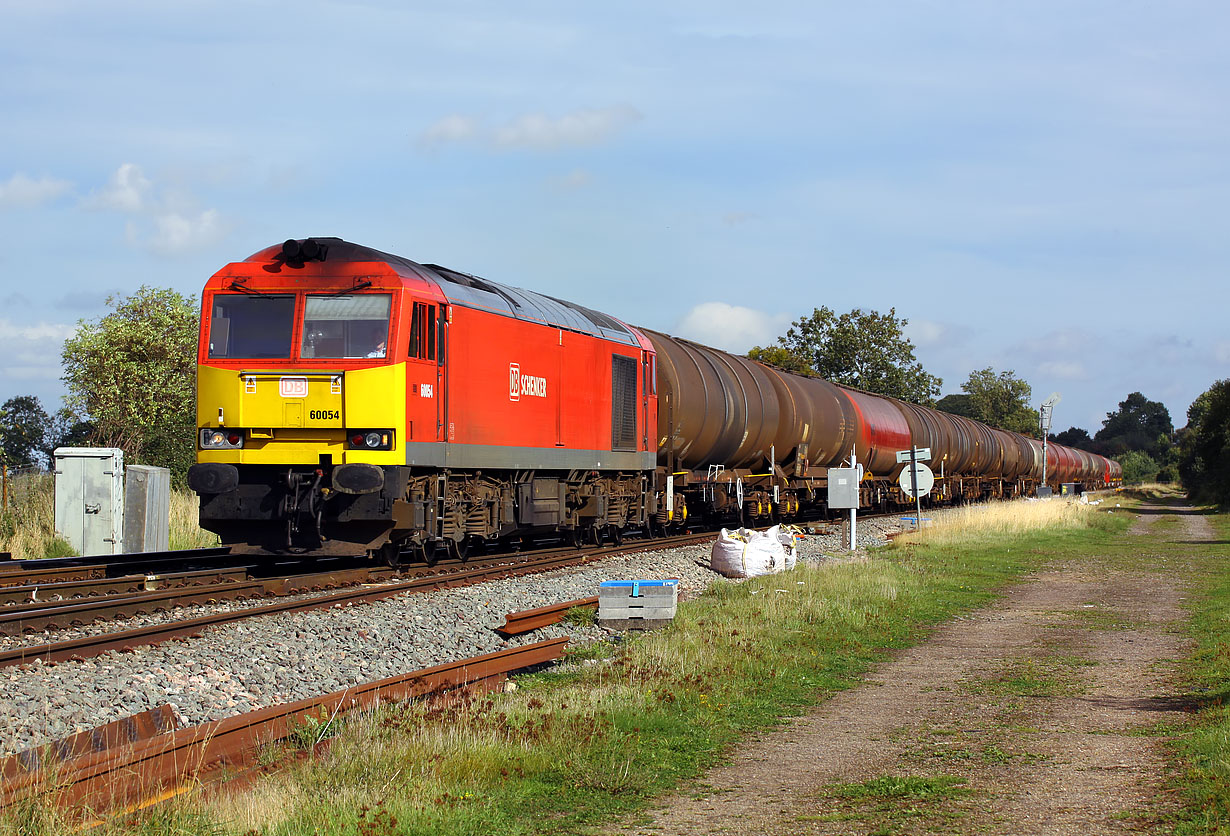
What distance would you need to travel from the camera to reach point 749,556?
1889cm

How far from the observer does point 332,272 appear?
49.4 feet

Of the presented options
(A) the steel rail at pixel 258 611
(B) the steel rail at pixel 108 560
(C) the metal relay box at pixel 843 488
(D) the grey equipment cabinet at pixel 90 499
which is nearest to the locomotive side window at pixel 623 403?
(A) the steel rail at pixel 258 611

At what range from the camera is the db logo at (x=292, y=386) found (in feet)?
47.9

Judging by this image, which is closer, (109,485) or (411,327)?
(411,327)

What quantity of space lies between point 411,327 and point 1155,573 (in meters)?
14.3

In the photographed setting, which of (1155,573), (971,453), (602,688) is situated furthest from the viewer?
(971,453)

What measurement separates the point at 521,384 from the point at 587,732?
417 inches

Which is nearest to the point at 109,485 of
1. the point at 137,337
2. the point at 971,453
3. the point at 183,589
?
the point at 183,589

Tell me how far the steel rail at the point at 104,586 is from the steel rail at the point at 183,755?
5114mm

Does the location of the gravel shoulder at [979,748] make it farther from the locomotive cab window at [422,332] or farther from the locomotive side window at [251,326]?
the locomotive side window at [251,326]

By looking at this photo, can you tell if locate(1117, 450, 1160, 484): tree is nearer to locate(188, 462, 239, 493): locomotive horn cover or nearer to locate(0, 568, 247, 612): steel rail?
locate(188, 462, 239, 493): locomotive horn cover

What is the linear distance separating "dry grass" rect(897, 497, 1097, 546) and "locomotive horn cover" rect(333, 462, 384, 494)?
15.3 metres

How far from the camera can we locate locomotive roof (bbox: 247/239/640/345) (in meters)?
15.3

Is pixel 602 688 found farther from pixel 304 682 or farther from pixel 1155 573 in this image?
pixel 1155 573
